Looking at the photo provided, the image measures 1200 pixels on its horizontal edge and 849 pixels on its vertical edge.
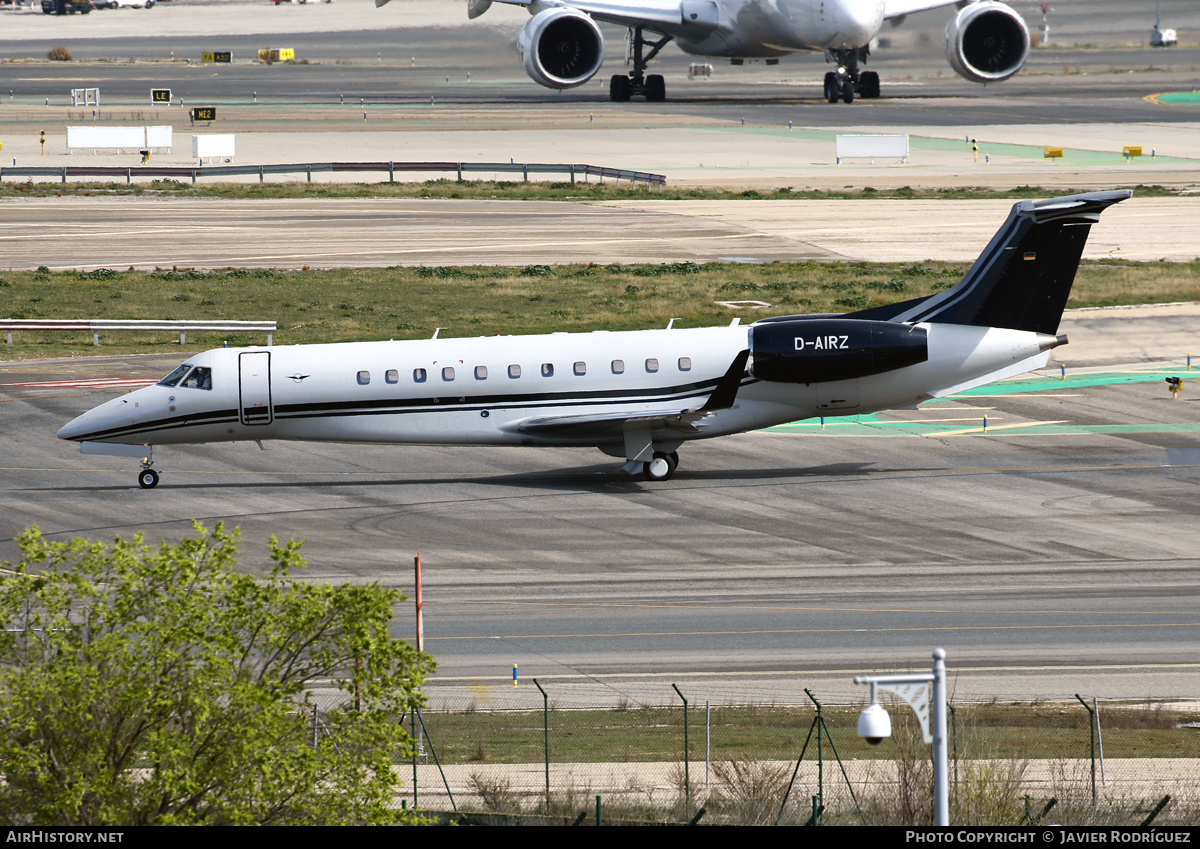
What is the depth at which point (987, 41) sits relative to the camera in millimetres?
97625

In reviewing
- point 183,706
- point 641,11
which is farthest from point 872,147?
point 183,706

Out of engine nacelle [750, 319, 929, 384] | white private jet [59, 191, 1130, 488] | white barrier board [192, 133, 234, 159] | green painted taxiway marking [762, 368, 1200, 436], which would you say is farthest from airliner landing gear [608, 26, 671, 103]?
engine nacelle [750, 319, 929, 384]

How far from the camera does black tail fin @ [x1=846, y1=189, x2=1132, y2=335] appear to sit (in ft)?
120

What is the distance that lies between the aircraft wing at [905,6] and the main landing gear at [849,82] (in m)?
6.57

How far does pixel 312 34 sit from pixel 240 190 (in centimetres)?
12107

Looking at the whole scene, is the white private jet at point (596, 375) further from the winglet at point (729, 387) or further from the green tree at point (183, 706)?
the green tree at point (183, 706)

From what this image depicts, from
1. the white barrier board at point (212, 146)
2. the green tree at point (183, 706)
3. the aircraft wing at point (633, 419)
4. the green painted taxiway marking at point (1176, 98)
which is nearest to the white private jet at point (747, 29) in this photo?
the white barrier board at point (212, 146)

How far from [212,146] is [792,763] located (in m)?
79.3

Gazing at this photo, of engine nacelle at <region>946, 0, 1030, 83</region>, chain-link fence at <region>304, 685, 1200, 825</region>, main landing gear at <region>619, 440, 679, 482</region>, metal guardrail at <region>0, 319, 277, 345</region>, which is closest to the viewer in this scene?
chain-link fence at <region>304, 685, 1200, 825</region>

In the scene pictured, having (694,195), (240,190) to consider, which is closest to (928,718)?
(694,195)

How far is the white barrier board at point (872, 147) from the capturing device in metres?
89.9

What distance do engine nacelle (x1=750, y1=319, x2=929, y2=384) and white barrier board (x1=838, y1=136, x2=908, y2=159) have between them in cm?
5533

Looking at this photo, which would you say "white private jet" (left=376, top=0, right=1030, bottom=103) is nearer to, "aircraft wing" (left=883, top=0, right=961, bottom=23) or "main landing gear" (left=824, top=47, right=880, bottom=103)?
"aircraft wing" (left=883, top=0, right=961, bottom=23)

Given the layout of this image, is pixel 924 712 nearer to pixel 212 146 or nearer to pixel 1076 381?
pixel 1076 381
